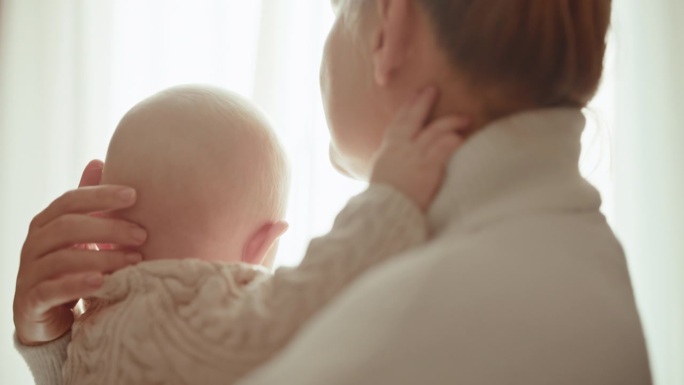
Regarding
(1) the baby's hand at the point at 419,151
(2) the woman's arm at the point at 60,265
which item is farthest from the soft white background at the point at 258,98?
(1) the baby's hand at the point at 419,151

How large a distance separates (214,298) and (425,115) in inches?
10.6

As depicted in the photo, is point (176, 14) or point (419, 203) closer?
point (419, 203)

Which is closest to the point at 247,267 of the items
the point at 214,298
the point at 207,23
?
the point at 214,298

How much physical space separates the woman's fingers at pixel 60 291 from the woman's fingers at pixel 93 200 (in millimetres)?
74

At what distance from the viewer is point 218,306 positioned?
0.69 metres

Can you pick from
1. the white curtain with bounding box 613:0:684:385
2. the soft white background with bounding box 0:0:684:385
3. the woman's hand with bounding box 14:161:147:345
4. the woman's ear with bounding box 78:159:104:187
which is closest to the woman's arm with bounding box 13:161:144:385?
the woman's hand with bounding box 14:161:147:345

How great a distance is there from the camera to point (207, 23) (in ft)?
5.18

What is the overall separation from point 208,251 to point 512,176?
13.4 inches

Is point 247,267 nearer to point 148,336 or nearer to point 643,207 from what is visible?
point 148,336

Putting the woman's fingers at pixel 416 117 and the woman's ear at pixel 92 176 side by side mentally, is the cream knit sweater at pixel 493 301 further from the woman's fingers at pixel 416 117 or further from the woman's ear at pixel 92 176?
the woman's ear at pixel 92 176

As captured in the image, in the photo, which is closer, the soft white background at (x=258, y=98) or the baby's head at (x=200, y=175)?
the baby's head at (x=200, y=175)

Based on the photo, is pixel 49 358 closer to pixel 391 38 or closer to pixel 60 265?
pixel 60 265

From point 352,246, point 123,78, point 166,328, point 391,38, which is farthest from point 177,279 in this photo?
point 123,78

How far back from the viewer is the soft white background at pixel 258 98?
1448 millimetres
